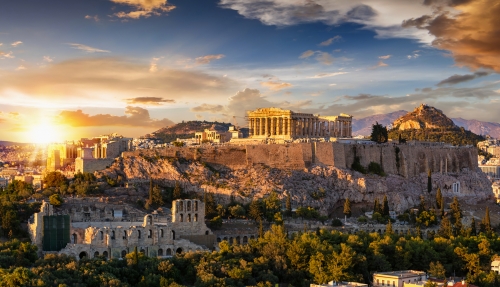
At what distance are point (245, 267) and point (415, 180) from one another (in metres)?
35.5

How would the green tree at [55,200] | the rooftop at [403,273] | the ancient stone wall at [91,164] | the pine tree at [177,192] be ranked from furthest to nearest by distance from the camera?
the ancient stone wall at [91,164] → the pine tree at [177,192] → the green tree at [55,200] → the rooftop at [403,273]

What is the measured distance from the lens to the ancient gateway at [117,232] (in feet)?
137

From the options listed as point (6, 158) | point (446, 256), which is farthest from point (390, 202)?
point (6, 158)

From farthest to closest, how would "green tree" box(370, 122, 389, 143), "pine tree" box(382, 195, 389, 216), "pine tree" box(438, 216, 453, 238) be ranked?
"green tree" box(370, 122, 389, 143) < "pine tree" box(382, 195, 389, 216) < "pine tree" box(438, 216, 453, 238)

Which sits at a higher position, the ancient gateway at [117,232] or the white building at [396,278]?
the ancient gateway at [117,232]

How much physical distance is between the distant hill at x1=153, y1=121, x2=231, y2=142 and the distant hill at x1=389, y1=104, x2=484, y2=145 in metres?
25.4

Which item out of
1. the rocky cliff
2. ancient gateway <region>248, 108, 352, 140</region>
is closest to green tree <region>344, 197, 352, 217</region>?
the rocky cliff

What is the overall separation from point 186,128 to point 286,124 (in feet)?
156

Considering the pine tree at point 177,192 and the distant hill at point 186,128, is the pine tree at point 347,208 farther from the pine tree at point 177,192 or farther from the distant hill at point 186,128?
the distant hill at point 186,128

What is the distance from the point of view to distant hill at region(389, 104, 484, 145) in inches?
4412

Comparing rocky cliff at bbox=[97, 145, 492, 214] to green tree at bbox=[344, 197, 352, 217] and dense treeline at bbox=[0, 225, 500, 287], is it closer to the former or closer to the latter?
green tree at bbox=[344, 197, 352, 217]

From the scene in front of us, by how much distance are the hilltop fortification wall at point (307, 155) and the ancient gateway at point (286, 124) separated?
263 inches

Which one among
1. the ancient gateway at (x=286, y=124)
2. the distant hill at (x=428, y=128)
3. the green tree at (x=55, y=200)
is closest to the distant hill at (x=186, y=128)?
the distant hill at (x=428, y=128)

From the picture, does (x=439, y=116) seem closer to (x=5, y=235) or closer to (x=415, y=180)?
(x=415, y=180)
